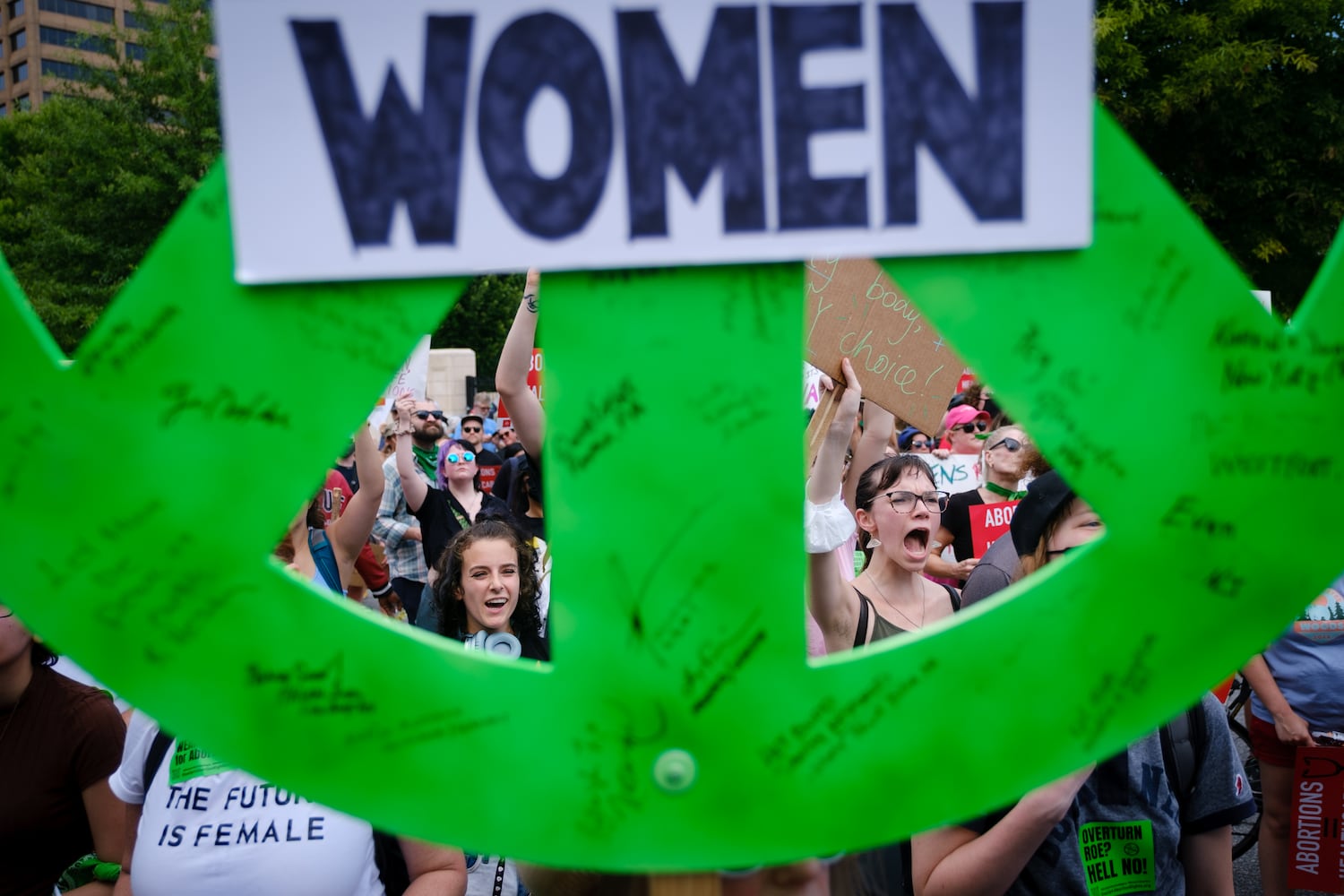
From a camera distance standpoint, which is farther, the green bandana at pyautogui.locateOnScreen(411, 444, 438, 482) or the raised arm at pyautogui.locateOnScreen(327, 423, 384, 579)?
the green bandana at pyautogui.locateOnScreen(411, 444, 438, 482)

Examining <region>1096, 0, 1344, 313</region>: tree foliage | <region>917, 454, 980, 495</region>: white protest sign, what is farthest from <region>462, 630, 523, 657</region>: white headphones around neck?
<region>1096, 0, 1344, 313</region>: tree foliage

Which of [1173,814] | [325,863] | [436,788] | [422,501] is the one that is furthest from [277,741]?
[422,501]

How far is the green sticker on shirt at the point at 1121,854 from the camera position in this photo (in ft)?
7.78

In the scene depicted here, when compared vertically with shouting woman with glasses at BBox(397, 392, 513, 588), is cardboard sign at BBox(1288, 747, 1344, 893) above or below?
below

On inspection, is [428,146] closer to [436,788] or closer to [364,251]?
[364,251]

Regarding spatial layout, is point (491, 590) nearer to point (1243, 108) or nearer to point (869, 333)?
point (869, 333)

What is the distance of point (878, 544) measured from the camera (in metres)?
3.84

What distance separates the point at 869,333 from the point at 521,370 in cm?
95

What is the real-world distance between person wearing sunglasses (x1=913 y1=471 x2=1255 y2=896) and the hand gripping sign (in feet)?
3.73

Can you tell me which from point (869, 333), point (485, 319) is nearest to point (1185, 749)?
point (869, 333)

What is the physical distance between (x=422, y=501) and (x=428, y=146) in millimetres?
4618

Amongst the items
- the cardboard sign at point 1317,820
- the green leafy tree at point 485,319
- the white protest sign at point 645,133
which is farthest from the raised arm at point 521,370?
the green leafy tree at point 485,319

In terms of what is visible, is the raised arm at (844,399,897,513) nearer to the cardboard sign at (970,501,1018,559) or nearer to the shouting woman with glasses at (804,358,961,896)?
the shouting woman with glasses at (804,358,961,896)

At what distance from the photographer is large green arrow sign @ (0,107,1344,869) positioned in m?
1.04
